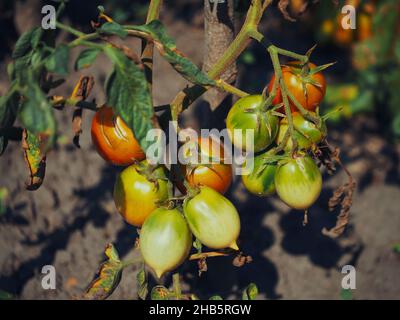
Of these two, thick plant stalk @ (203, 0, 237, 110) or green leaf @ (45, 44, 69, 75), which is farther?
thick plant stalk @ (203, 0, 237, 110)

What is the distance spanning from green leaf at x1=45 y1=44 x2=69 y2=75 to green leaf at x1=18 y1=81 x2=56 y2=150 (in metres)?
0.04

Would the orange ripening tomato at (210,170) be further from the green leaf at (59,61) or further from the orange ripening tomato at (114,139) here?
the green leaf at (59,61)

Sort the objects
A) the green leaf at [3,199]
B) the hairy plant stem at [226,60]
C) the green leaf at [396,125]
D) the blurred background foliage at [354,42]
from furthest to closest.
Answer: the blurred background foliage at [354,42] < the green leaf at [396,125] < the green leaf at [3,199] < the hairy plant stem at [226,60]

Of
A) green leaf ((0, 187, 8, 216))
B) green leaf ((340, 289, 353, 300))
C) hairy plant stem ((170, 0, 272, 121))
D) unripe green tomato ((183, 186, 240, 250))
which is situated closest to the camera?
unripe green tomato ((183, 186, 240, 250))

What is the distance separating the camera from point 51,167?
1981mm

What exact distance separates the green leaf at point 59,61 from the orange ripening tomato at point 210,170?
35 cm

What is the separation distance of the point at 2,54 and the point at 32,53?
5.48 ft

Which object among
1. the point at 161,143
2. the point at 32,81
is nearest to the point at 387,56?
the point at 161,143

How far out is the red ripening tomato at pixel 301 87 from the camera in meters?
1.03

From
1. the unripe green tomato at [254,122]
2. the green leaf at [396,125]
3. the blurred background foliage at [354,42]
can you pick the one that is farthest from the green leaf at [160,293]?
the green leaf at [396,125]

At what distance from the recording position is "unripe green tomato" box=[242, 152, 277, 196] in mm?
1033

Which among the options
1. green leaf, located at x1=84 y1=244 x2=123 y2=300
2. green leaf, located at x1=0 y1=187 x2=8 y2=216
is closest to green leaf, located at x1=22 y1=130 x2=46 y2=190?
green leaf, located at x1=84 y1=244 x2=123 y2=300

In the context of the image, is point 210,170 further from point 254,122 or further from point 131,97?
point 131,97

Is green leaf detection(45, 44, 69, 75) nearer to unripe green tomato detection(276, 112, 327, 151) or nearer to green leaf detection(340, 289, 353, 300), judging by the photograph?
unripe green tomato detection(276, 112, 327, 151)
